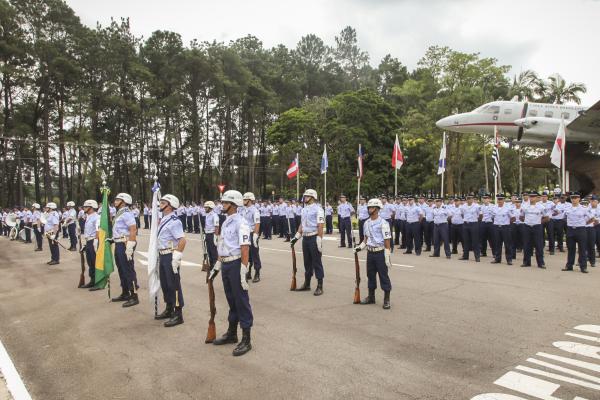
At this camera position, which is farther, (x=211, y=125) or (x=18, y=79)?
(x=211, y=125)

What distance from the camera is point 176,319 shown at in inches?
274

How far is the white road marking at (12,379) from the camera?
448 cm

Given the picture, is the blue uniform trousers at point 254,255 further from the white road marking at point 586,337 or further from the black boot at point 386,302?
the white road marking at point 586,337

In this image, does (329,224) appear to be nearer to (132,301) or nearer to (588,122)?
(588,122)

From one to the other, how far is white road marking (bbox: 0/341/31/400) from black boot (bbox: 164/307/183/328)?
6.86 ft

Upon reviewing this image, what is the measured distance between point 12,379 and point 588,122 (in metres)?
24.0

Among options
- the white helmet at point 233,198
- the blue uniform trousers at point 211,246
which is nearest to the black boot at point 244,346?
the white helmet at point 233,198

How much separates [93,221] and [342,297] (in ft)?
20.7

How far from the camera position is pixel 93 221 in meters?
10.4

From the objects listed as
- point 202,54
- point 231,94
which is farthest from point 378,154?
point 202,54

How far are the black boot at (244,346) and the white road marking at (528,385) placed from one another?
2947mm

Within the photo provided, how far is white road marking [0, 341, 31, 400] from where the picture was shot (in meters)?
4.48

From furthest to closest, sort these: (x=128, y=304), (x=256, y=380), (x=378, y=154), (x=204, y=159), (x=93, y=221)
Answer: (x=204, y=159)
(x=378, y=154)
(x=93, y=221)
(x=128, y=304)
(x=256, y=380)

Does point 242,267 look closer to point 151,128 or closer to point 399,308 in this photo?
point 399,308
